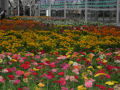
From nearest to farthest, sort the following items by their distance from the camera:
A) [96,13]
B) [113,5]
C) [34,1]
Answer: [113,5], [96,13], [34,1]

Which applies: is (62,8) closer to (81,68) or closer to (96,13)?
(96,13)

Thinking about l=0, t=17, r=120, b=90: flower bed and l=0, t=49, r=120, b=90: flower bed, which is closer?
l=0, t=49, r=120, b=90: flower bed

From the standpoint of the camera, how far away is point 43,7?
91.5ft

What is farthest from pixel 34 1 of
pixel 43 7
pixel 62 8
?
pixel 62 8

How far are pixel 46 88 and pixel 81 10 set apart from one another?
1909 cm

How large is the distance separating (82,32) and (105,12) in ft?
37.0

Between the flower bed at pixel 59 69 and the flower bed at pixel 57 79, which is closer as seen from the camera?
the flower bed at pixel 57 79

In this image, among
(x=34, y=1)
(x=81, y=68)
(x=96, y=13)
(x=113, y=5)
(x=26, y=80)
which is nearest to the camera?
(x=26, y=80)

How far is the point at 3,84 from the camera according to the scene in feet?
9.86

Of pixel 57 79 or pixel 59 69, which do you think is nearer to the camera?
pixel 57 79

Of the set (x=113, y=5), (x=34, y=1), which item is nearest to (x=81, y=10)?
(x=113, y=5)

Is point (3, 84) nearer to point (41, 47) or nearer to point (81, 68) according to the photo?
point (81, 68)

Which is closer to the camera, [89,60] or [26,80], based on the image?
[26,80]

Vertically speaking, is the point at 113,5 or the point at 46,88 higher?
the point at 113,5
